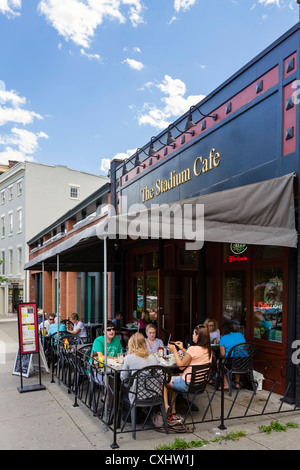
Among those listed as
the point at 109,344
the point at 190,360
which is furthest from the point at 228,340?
the point at 109,344

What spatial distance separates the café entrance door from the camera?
1012 centimetres

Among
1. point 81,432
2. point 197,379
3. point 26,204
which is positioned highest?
point 26,204

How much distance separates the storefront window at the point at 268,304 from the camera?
702 cm

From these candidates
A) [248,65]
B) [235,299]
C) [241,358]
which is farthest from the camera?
[235,299]

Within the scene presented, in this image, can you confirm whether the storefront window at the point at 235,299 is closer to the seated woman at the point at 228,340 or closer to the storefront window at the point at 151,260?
the seated woman at the point at 228,340

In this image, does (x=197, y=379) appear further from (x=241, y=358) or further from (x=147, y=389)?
(x=241, y=358)

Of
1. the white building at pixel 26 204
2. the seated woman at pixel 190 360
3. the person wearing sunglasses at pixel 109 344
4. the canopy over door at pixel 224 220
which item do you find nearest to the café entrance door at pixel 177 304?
the person wearing sunglasses at pixel 109 344

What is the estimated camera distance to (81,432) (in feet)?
16.9

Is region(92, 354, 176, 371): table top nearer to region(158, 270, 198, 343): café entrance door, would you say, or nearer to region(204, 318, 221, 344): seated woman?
region(204, 318, 221, 344): seated woman

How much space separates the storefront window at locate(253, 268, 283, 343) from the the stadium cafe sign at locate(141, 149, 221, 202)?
2.73 meters

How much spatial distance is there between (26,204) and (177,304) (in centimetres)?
2589

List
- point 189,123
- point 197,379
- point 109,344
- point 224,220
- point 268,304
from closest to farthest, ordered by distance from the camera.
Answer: point 197,379 < point 224,220 < point 109,344 < point 268,304 < point 189,123

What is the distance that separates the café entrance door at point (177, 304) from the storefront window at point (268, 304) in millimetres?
2760

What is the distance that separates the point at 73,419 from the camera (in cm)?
566
